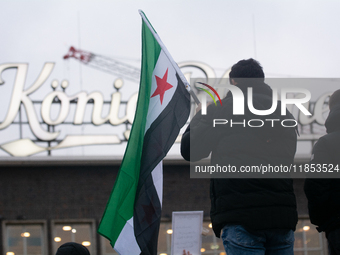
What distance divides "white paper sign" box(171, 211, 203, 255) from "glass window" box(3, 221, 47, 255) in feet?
28.7

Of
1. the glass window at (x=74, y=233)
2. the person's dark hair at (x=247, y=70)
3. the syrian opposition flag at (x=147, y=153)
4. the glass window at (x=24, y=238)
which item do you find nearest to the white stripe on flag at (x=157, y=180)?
the syrian opposition flag at (x=147, y=153)

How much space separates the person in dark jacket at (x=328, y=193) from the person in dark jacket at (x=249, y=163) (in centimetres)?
46

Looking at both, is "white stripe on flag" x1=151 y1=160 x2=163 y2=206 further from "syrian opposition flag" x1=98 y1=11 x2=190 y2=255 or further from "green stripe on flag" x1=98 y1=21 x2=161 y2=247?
"green stripe on flag" x1=98 y1=21 x2=161 y2=247

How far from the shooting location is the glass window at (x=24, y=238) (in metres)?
12.3

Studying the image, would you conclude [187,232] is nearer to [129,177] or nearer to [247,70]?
[129,177]

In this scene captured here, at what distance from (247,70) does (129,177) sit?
1.14 metres

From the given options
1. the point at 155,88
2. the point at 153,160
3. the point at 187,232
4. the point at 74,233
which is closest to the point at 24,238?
the point at 74,233

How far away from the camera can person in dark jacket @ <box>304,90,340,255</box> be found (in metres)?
Result: 3.22

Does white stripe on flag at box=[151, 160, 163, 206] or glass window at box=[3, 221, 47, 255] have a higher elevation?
white stripe on flag at box=[151, 160, 163, 206]

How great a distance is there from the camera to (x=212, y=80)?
13.8m

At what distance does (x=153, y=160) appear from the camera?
3.45 meters

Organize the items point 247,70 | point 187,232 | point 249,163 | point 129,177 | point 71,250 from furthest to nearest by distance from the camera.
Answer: point 187,232
point 71,250
point 129,177
point 247,70
point 249,163

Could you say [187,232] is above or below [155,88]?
below

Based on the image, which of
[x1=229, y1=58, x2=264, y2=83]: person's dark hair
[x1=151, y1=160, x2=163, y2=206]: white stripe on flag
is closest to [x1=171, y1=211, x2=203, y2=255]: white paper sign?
[x1=151, y1=160, x2=163, y2=206]: white stripe on flag
